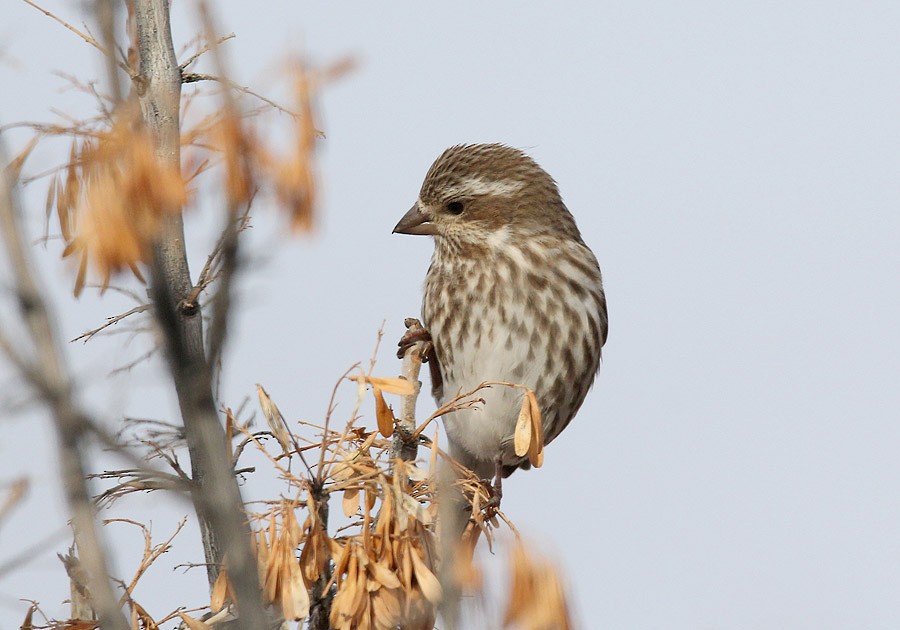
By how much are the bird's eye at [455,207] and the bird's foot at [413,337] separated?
2.02ft

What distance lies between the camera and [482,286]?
6.13m

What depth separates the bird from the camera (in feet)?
20.0

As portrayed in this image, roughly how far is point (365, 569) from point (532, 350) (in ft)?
8.82

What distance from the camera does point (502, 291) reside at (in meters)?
6.11

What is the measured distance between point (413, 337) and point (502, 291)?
1.69 feet

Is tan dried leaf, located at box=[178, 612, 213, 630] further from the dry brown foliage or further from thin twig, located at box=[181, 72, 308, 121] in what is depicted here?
thin twig, located at box=[181, 72, 308, 121]

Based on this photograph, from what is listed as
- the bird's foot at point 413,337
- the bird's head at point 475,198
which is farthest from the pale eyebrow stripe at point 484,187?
the bird's foot at point 413,337

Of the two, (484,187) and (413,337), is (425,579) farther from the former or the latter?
(484,187)

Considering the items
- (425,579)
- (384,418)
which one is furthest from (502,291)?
(425,579)

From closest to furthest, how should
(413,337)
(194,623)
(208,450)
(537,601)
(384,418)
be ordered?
(208,450) → (537,601) → (194,623) → (384,418) → (413,337)

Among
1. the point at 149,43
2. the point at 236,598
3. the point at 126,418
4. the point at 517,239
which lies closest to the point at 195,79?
the point at 149,43

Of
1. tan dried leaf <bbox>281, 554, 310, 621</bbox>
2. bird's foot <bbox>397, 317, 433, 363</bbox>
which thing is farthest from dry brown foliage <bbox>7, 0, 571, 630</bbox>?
bird's foot <bbox>397, 317, 433, 363</bbox>

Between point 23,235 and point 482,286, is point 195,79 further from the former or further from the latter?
point 482,286

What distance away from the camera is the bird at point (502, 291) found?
20.0 feet
